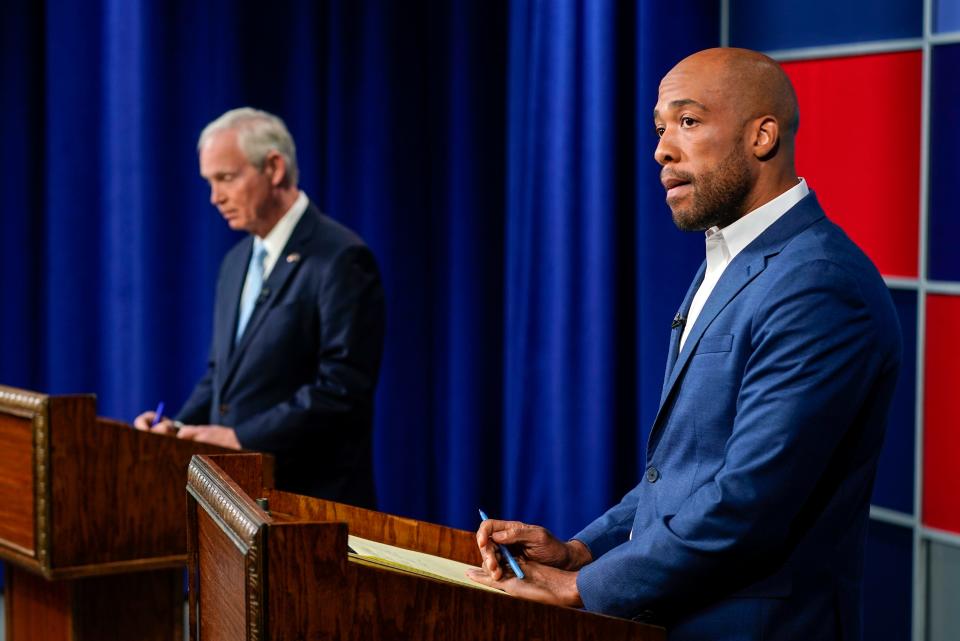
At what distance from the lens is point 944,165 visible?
314 cm

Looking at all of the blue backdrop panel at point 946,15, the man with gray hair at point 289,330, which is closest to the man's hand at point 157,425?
the man with gray hair at point 289,330

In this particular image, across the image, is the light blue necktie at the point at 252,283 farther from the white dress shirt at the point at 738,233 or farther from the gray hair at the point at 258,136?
the white dress shirt at the point at 738,233

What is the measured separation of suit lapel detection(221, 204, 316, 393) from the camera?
11.0 ft

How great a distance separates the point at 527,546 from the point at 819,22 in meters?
2.28

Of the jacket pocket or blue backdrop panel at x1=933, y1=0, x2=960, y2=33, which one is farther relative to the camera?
blue backdrop panel at x1=933, y1=0, x2=960, y2=33

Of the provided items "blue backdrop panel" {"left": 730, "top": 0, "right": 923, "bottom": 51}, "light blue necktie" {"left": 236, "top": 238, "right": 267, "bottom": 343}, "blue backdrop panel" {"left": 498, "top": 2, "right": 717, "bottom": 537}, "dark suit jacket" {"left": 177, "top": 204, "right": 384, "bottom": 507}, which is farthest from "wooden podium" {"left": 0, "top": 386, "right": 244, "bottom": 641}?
"blue backdrop panel" {"left": 730, "top": 0, "right": 923, "bottom": 51}

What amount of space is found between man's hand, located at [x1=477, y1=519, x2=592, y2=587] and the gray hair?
75.4 inches

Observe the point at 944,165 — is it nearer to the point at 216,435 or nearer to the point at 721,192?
the point at 721,192

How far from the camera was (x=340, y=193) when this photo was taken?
5.10m

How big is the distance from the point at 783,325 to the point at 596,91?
2.60m

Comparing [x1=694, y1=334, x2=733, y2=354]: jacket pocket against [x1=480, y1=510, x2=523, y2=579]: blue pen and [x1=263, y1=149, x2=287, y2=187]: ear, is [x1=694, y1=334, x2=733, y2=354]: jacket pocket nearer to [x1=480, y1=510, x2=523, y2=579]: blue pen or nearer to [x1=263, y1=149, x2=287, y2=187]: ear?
[x1=480, y1=510, x2=523, y2=579]: blue pen

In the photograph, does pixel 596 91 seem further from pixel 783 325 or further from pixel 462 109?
pixel 783 325

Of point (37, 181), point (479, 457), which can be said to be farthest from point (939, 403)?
point (37, 181)

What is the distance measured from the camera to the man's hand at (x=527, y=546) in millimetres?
1675
